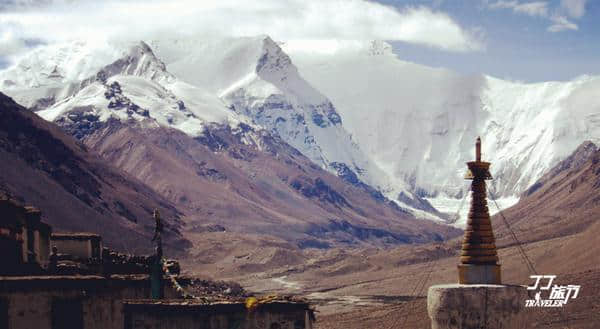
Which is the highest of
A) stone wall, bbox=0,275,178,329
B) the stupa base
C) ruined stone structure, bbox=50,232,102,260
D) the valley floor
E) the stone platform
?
the valley floor

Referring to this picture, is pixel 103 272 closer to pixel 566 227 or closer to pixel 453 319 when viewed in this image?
pixel 453 319

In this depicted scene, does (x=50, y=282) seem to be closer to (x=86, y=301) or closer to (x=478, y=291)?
(x=86, y=301)

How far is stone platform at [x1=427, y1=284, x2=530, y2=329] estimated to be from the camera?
806 inches

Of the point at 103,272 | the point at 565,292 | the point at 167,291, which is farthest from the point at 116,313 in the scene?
the point at 565,292

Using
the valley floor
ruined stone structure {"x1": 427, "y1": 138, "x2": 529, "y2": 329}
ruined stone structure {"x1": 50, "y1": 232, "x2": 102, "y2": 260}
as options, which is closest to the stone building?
ruined stone structure {"x1": 50, "y1": 232, "x2": 102, "y2": 260}

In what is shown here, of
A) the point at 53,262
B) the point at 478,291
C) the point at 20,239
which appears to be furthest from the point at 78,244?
the point at 478,291

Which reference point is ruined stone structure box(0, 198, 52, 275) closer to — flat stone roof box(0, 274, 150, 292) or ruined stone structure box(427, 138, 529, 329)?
flat stone roof box(0, 274, 150, 292)

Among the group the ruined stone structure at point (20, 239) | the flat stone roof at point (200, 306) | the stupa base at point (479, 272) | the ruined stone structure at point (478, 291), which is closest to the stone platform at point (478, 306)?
the ruined stone structure at point (478, 291)

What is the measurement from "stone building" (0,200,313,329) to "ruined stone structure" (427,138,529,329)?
571cm

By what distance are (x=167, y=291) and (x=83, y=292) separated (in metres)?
4.64

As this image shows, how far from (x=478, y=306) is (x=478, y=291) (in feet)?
0.69

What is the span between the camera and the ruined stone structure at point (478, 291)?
2048cm

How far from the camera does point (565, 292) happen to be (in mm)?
84875

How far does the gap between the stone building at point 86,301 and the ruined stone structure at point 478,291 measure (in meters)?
5.71
